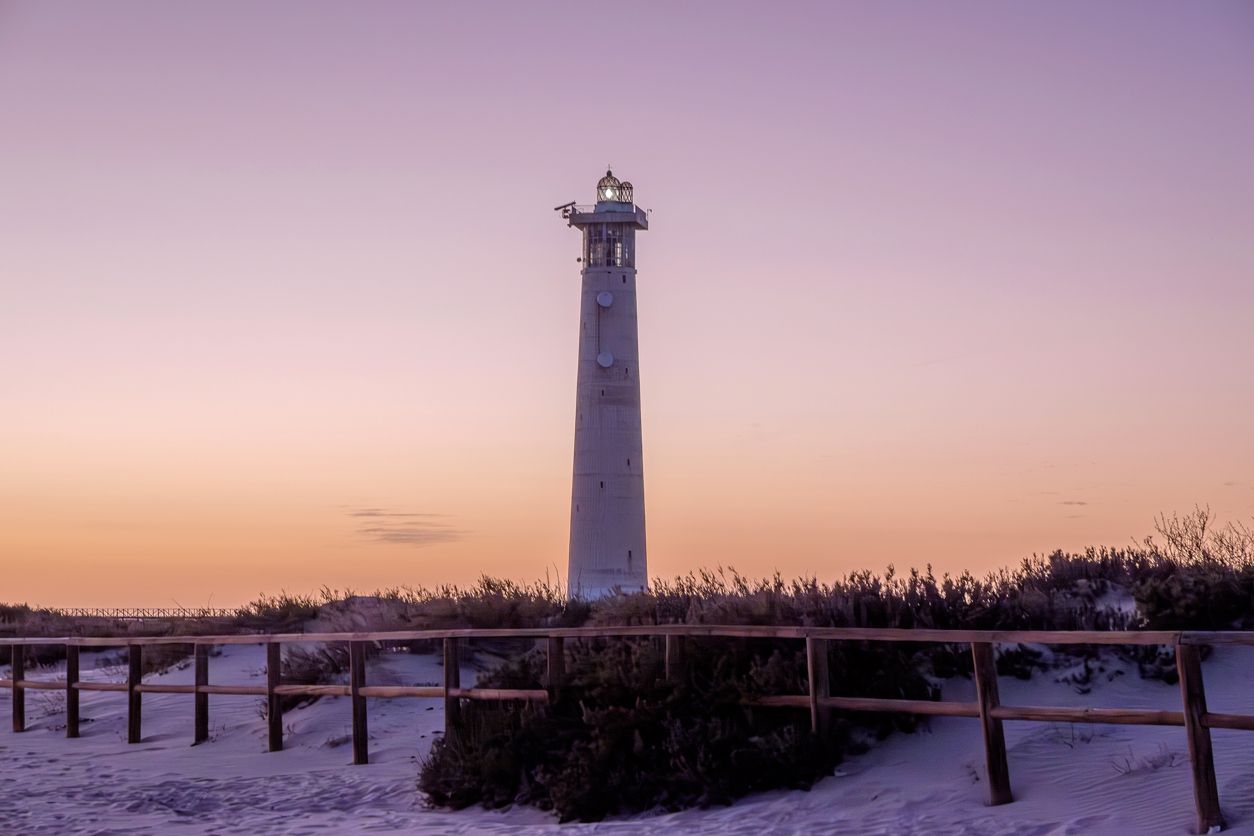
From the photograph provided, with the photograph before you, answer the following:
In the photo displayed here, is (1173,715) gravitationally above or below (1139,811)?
above

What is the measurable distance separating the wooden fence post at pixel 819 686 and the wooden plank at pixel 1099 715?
63.3 inches

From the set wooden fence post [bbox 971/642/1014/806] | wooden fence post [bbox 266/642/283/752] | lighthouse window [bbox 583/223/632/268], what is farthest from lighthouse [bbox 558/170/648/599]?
wooden fence post [bbox 971/642/1014/806]

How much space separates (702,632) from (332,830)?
3350 mm

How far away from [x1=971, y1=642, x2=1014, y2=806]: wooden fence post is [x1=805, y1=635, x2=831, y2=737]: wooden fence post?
4.78 feet

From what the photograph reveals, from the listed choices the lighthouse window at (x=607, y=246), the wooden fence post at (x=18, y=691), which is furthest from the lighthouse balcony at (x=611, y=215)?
the wooden fence post at (x=18, y=691)

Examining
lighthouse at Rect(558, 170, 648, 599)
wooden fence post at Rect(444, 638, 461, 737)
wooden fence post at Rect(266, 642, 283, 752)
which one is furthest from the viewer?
lighthouse at Rect(558, 170, 648, 599)

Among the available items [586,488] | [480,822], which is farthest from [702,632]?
[586,488]

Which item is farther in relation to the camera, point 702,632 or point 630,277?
point 630,277

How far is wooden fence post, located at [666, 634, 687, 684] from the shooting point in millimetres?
11742

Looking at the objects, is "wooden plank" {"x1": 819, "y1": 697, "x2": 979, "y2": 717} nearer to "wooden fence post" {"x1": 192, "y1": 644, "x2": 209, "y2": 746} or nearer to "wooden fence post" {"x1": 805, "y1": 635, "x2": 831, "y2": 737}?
"wooden fence post" {"x1": 805, "y1": 635, "x2": 831, "y2": 737}

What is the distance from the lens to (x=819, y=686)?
428 inches

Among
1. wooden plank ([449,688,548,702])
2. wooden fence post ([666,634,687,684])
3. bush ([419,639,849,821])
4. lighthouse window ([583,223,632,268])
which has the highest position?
lighthouse window ([583,223,632,268])

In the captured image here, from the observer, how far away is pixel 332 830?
1059cm

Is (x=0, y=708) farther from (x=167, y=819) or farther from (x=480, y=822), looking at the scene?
(x=480, y=822)
